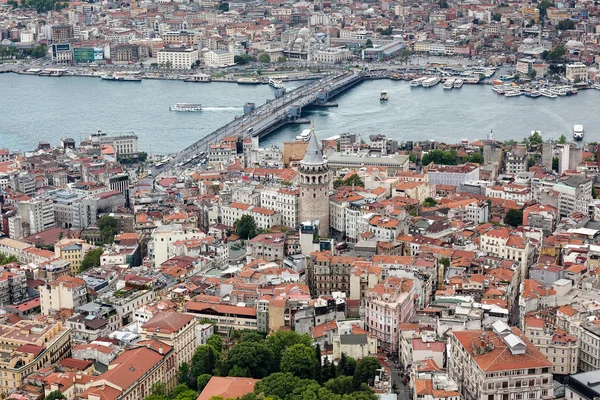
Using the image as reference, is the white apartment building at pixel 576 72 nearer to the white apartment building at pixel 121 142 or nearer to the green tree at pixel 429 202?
the white apartment building at pixel 121 142

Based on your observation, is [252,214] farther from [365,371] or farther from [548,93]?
[548,93]

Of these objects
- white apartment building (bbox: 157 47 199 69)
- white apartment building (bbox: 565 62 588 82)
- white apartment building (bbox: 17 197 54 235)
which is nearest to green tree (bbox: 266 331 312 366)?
white apartment building (bbox: 17 197 54 235)

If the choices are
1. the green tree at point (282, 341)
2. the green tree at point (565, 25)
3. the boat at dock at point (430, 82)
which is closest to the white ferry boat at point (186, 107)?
the boat at dock at point (430, 82)

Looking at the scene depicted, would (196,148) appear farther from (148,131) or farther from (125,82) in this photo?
(125,82)

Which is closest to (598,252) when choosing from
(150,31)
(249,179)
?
(249,179)

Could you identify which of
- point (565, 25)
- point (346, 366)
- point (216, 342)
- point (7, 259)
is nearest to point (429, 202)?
point (7, 259)
